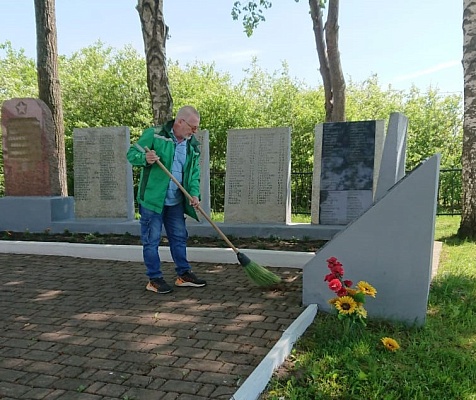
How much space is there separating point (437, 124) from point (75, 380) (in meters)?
20.8

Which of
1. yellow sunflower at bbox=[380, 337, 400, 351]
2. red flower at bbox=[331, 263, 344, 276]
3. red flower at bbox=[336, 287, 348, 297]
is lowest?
yellow sunflower at bbox=[380, 337, 400, 351]

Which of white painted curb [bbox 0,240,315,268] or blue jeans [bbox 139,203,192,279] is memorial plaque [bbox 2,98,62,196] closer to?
white painted curb [bbox 0,240,315,268]

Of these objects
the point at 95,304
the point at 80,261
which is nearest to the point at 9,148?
the point at 80,261

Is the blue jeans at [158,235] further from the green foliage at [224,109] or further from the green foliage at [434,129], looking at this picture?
the green foliage at [434,129]

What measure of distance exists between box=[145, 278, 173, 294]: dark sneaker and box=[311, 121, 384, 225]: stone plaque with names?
365cm

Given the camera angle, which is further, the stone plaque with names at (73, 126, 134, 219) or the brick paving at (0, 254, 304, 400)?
the stone plaque with names at (73, 126, 134, 219)

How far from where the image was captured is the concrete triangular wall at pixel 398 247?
341 centimetres

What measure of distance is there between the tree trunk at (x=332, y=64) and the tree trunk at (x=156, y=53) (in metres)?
5.16

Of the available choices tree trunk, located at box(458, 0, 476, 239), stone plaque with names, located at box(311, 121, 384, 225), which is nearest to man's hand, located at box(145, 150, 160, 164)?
stone plaque with names, located at box(311, 121, 384, 225)

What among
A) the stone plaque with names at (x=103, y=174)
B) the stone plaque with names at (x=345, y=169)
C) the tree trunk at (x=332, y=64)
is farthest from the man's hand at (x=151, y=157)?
the tree trunk at (x=332, y=64)

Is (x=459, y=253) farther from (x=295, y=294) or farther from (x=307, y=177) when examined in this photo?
(x=307, y=177)

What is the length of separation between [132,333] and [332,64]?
10.1 meters

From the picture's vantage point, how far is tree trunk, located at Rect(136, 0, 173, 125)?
805cm

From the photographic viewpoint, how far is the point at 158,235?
4.46m
